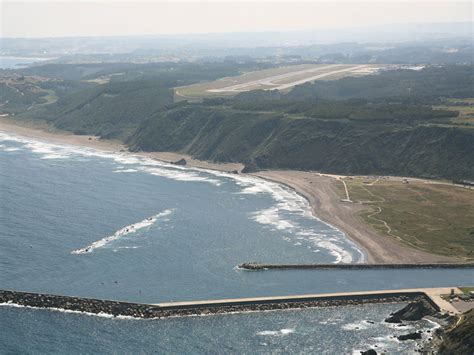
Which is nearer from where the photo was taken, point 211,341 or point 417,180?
point 211,341

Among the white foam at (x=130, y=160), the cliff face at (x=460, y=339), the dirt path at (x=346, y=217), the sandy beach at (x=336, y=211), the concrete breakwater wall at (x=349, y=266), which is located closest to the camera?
the cliff face at (x=460, y=339)

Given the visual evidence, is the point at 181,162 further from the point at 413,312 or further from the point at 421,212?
the point at 413,312

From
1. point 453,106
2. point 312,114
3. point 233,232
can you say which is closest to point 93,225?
point 233,232

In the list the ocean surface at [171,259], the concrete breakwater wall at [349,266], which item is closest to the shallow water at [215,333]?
the ocean surface at [171,259]

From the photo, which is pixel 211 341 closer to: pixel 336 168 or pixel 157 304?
pixel 157 304

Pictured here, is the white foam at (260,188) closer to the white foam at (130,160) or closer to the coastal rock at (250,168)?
the white foam at (130,160)

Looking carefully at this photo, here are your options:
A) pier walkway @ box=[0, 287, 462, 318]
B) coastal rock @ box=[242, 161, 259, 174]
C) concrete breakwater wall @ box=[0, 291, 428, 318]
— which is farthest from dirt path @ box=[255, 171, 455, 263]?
concrete breakwater wall @ box=[0, 291, 428, 318]
